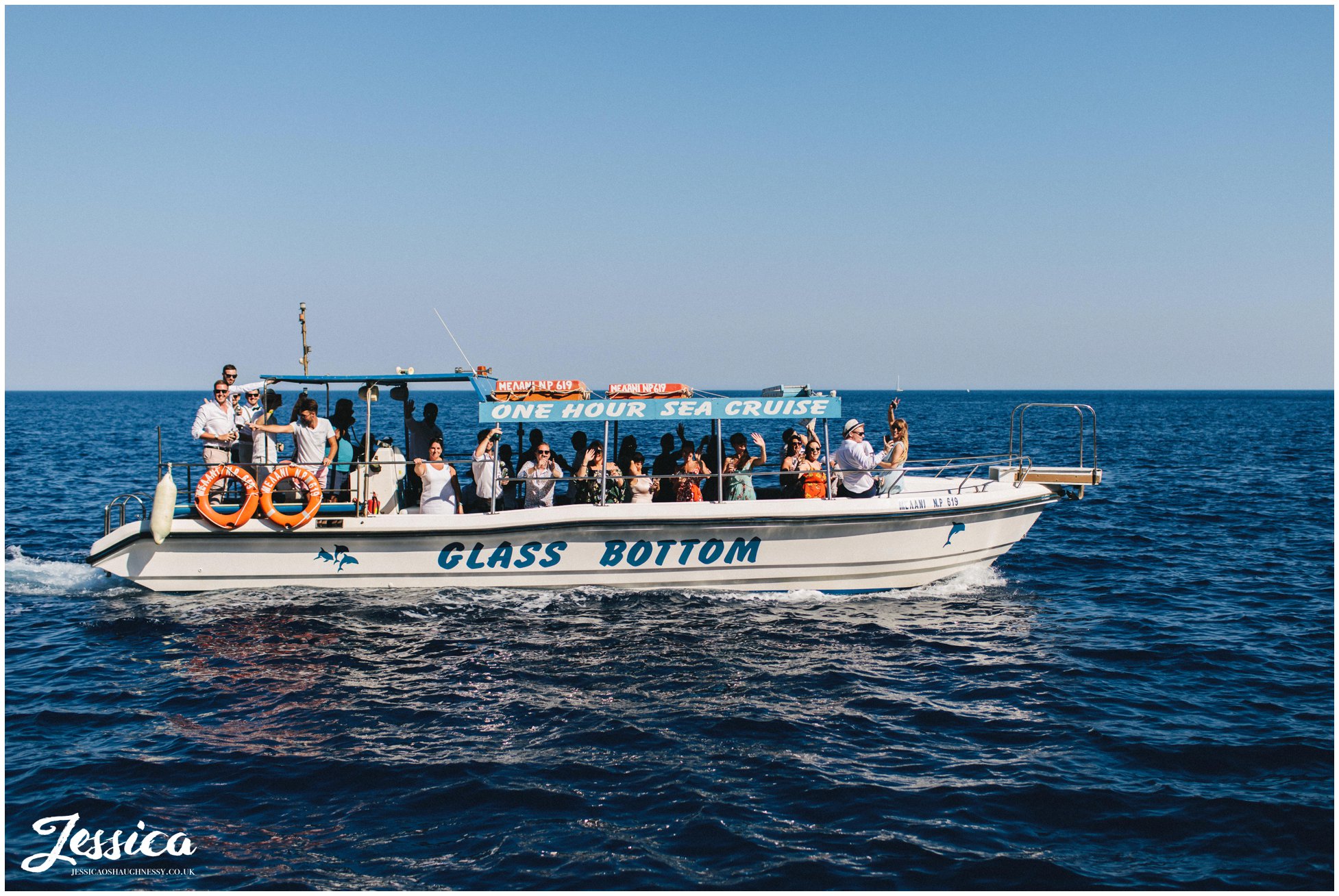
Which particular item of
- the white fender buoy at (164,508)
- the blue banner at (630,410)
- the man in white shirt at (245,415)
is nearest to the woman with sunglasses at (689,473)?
the blue banner at (630,410)

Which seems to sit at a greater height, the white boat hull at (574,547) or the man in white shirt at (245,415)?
the man in white shirt at (245,415)

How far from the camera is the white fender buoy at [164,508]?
11.7 metres

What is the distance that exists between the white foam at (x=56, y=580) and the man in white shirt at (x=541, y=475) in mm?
5858

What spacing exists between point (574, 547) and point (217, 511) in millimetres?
4569

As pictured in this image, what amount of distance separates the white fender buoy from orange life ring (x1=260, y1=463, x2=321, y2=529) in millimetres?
1030

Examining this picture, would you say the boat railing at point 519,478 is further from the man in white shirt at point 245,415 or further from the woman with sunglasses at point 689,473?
the man in white shirt at point 245,415

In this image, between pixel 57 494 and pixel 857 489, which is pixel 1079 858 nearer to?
pixel 857 489

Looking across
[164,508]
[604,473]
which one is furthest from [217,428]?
[604,473]

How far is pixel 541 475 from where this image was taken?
497 inches

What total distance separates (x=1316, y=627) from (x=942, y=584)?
15.7 ft

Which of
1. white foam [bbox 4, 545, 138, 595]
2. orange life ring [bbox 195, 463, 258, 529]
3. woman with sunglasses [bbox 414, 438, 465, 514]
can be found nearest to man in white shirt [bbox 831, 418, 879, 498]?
woman with sunglasses [bbox 414, 438, 465, 514]

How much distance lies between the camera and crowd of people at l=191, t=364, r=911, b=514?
1247cm

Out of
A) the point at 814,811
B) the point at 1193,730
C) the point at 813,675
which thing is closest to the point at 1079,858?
the point at 814,811

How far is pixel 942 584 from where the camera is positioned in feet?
44.5
